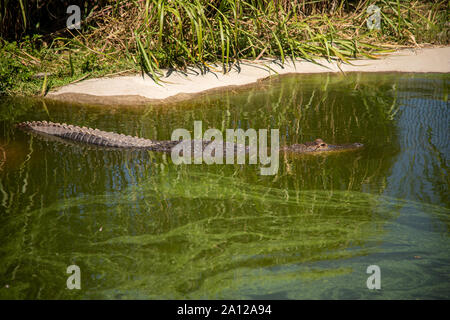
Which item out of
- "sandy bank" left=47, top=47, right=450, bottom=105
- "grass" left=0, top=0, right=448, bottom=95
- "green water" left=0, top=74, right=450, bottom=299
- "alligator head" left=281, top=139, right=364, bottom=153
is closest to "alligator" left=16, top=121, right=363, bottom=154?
"alligator head" left=281, top=139, right=364, bottom=153

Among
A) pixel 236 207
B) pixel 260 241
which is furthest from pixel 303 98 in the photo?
pixel 260 241

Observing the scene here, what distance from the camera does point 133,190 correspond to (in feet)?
11.9

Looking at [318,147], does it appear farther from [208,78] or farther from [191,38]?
[191,38]

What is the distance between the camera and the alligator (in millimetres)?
4363

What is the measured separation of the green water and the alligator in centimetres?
12

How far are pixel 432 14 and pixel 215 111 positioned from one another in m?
6.18

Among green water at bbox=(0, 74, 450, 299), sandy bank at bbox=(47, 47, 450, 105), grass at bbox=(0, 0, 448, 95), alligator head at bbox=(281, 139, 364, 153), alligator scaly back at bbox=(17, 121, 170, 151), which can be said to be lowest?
green water at bbox=(0, 74, 450, 299)

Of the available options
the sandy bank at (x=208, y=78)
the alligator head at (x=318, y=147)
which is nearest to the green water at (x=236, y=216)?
the alligator head at (x=318, y=147)

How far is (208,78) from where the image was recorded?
22.4 ft

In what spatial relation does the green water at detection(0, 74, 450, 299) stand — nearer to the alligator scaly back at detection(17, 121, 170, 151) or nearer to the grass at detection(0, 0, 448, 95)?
the alligator scaly back at detection(17, 121, 170, 151)

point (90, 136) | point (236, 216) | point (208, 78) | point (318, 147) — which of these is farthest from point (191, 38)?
point (236, 216)

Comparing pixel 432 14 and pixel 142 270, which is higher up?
pixel 432 14

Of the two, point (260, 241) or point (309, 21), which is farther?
point (309, 21)
